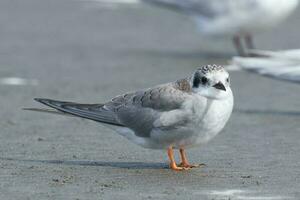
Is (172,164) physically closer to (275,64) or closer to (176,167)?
(176,167)

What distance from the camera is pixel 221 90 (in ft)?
18.4

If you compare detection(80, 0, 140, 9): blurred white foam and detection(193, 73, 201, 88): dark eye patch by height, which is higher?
detection(193, 73, 201, 88): dark eye patch

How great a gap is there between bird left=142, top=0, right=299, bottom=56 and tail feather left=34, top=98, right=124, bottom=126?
4.73m

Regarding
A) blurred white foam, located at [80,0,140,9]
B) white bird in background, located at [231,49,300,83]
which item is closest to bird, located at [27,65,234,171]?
white bird in background, located at [231,49,300,83]

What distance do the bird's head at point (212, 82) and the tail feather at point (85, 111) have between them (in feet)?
1.87

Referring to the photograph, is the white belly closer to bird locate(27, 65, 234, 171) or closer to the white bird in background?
bird locate(27, 65, 234, 171)

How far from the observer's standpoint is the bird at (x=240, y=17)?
10.7 metres

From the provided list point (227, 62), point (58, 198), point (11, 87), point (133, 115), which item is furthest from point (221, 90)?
point (227, 62)

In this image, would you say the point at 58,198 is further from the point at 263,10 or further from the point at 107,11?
the point at 107,11

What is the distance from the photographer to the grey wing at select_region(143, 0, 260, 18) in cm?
1071

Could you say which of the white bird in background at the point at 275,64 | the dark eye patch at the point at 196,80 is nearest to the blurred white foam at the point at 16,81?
the white bird in background at the point at 275,64

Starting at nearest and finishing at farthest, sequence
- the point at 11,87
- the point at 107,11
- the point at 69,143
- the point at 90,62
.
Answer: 1. the point at 69,143
2. the point at 11,87
3. the point at 90,62
4. the point at 107,11

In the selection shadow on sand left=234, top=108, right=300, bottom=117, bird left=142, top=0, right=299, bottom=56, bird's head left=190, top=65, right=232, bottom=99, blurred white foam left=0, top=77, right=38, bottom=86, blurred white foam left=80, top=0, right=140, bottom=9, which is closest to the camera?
bird's head left=190, top=65, right=232, bottom=99

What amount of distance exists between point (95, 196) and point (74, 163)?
2.94 ft
